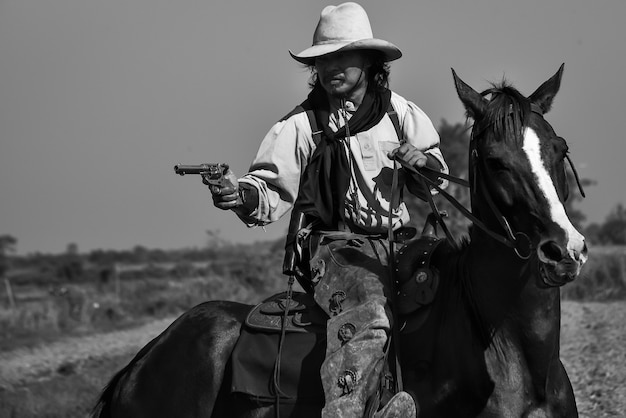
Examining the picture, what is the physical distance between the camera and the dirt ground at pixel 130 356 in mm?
11211

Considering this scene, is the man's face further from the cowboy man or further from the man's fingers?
the man's fingers

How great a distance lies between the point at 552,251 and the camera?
459cm

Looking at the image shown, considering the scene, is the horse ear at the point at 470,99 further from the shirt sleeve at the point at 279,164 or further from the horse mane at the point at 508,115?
the shirt sleeve at the point at 279,164

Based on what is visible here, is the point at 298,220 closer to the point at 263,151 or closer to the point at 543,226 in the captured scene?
the point at 263,151

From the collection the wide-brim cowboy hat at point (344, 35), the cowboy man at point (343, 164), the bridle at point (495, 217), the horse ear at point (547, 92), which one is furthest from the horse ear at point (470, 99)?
the wide-brim cowboy hat at point (344, 35)

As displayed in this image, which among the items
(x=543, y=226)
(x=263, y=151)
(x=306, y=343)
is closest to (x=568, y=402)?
(x=543, y=226)

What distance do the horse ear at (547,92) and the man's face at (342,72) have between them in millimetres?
1317

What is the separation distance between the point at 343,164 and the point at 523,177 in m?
1.51

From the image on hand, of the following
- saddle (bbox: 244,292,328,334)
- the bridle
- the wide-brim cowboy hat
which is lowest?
saddle (bbox: 244,292,328,334)

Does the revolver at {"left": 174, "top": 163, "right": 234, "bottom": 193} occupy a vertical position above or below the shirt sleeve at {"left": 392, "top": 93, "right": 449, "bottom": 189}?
below

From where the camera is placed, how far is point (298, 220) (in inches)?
248

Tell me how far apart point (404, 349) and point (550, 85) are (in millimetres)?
1596

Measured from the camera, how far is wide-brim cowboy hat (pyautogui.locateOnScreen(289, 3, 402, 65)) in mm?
6121

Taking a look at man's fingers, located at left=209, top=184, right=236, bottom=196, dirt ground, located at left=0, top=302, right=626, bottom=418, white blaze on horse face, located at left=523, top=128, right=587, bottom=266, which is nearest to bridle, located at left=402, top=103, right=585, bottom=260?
white blaze on horse face, located at left=523, top=128, right=587, bottom=266
